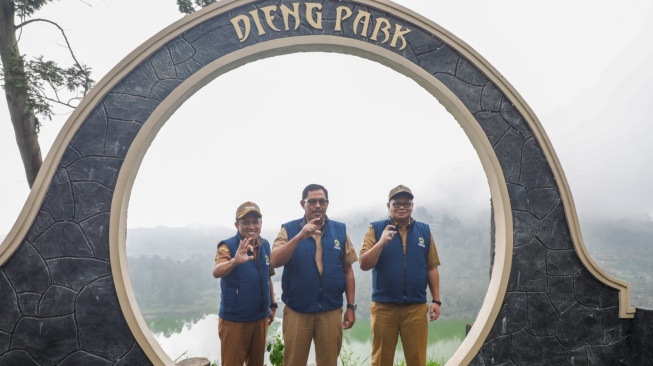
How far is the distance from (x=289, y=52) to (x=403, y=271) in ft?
6.24

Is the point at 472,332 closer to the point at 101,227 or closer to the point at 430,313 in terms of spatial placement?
the point at 430,313

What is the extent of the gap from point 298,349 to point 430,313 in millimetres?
1109

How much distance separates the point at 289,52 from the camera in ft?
11.6

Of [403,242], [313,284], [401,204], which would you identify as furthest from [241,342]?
[401,204]

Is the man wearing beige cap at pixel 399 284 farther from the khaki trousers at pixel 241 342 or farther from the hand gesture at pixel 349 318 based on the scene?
the khaki trousers at pixel 241 342

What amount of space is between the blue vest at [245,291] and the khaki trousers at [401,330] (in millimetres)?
901

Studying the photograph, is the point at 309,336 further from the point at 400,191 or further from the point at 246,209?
the point at 400,191

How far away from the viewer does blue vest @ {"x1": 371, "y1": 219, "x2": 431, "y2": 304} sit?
3.64m

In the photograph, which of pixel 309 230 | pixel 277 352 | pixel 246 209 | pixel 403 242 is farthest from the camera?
pixel 277 352

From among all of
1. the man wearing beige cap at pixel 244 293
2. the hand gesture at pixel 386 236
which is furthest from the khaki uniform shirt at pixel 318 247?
the hand gesture at pixel 386 236

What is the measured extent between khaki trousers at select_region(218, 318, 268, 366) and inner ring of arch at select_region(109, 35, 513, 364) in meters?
0.42

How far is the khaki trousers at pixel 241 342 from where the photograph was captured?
11.6ft

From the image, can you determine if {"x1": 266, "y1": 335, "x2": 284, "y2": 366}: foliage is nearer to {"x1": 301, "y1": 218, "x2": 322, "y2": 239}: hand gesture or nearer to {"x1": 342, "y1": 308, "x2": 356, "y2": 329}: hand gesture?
{"x1": 342, "y1": 308, "x2": 356, "y2": 329}: hand gesture

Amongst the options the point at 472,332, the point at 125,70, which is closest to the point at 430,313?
the point at 472,332
